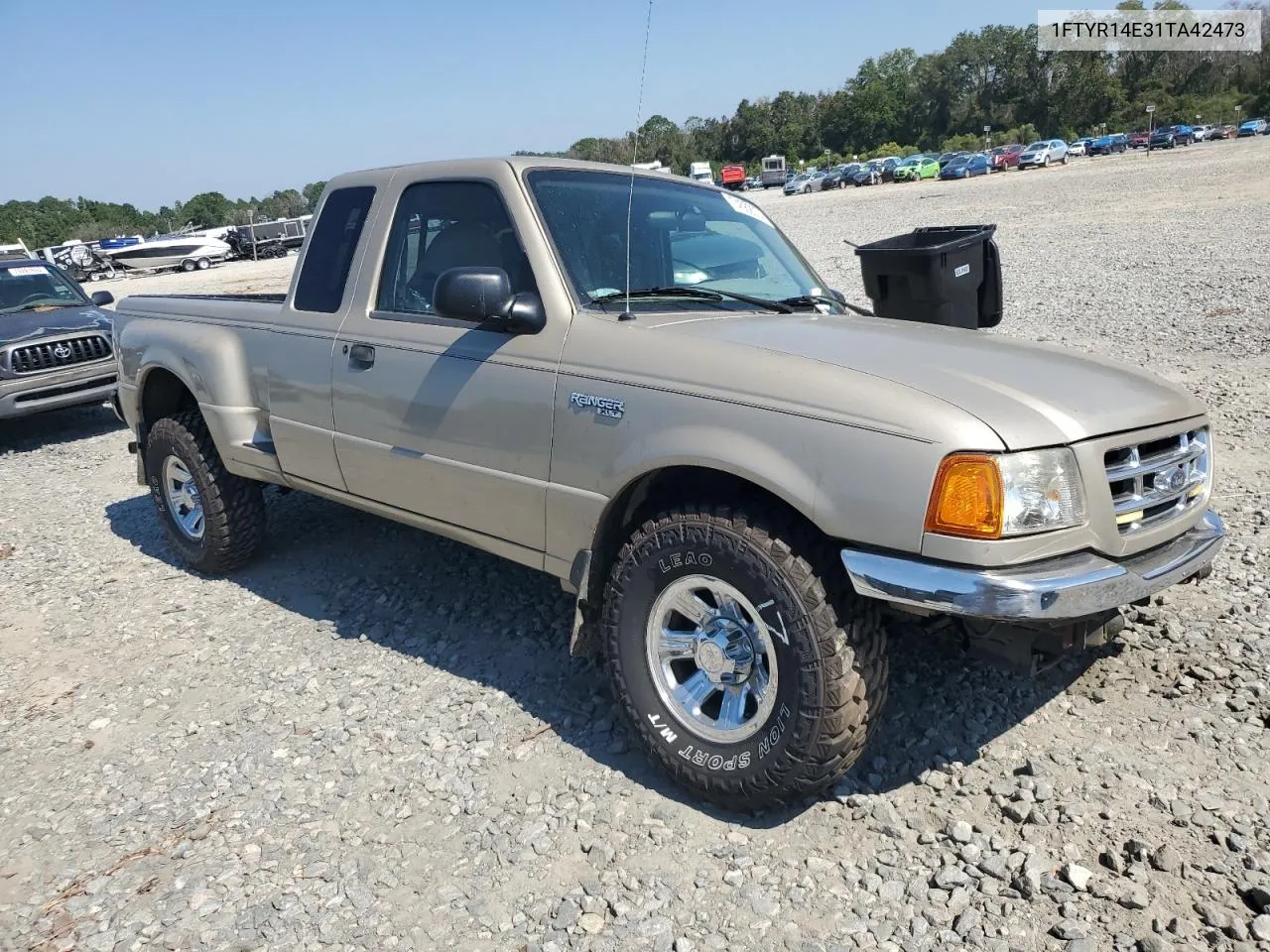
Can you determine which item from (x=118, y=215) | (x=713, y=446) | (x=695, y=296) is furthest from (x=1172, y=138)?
(x=118, y=215)

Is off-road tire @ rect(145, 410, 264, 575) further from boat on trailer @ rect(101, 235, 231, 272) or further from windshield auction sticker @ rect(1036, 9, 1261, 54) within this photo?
windshield auction sticker @ rect(1036, 9, 1261, 54)

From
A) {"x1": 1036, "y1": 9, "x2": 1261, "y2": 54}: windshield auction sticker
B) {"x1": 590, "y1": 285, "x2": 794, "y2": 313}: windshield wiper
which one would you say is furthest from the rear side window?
{"x1": 1036, "y1": 9, "x2": 1261, "y2": 54}: windshield auction sticker

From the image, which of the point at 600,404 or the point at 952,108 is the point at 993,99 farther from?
the point at 600,404

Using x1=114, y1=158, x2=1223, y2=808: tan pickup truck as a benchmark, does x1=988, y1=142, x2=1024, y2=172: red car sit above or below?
below

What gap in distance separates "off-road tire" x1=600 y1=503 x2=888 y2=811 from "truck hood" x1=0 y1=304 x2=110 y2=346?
867 centimetres

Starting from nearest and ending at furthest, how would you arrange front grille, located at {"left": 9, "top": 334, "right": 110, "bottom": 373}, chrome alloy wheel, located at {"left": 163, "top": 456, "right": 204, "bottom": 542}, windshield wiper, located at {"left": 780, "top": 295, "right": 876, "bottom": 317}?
windshield wiper, located at {"left": 780, "top": 295, "right": 876, "bottom": 317}, chrome alloy wheel, located at {"left": 163, "top": 456, "right": 204, "bottom": 542}, front grille, located at {"left": 9, "top": 334, "right": 110, "bottom": 373}

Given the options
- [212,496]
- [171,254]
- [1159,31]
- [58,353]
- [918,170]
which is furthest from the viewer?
[1159,31]

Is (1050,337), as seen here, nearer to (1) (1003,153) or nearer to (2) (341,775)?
(2) (341,775)

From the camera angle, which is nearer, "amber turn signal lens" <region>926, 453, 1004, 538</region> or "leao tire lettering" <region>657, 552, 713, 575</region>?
"amber turn signal lens" <region>926, 453, 1004, 538</region>

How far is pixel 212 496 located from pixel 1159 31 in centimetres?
11961

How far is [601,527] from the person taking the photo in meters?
3.24

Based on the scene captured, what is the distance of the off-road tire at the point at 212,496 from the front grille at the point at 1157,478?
4.30 m

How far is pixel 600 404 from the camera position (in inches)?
124

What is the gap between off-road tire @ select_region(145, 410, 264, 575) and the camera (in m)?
5.08
